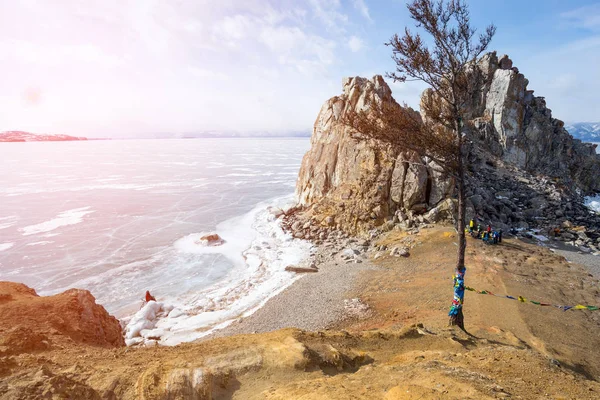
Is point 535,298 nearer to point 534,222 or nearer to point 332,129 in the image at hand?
point 534,222

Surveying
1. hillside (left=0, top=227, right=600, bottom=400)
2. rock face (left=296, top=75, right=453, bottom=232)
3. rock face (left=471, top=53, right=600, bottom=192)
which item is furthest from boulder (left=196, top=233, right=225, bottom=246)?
rock face (left=471, top=53, right=600, bottom=192)

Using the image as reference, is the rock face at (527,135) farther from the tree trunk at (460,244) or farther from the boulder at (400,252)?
the tree trunk at (460,244)

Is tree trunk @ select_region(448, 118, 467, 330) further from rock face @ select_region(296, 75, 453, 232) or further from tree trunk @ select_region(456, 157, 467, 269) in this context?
rock face @ select_region(296, 75, 453, 232)

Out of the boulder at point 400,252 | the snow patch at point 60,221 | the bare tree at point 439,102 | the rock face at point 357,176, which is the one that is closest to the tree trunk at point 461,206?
the bare tree at point 439,102

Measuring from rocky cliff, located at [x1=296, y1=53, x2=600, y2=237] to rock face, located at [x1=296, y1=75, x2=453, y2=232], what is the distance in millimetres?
81

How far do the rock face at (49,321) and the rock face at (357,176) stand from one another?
1611 cm

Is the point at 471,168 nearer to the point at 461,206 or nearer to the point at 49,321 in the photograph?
the point at 461,206

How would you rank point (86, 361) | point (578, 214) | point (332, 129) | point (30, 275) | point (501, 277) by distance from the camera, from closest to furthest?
point (86, 361) < point (501, 277) < point (30, 275) < point (578, 214) < point (332, 129)

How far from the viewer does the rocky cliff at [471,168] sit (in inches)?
957

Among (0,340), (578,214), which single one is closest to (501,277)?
(0,340)

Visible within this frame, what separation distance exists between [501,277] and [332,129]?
21200 mm

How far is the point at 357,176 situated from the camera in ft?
91.4

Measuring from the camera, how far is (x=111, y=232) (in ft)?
97.4

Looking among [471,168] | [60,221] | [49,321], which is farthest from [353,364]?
[60,221]
